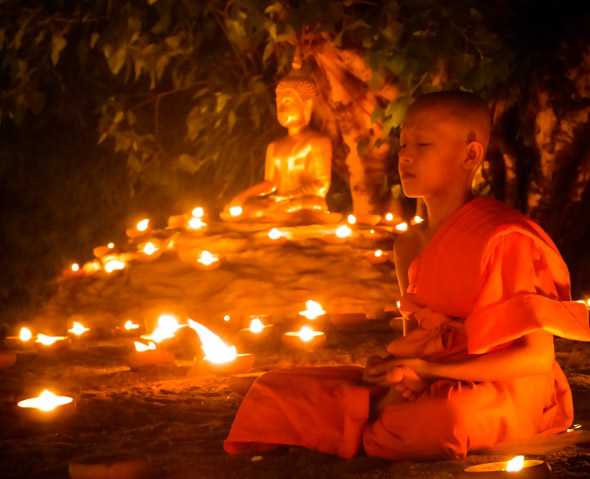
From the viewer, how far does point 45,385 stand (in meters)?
3.94

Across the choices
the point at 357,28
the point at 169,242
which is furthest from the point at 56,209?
the point at 357,28

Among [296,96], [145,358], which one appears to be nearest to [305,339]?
[145,358]

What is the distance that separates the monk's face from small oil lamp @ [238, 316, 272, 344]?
8.46ft

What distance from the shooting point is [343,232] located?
6828mm

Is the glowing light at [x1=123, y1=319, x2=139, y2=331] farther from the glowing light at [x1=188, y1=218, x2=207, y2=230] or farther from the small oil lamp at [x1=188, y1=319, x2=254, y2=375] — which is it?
the small oil lamp at [x1=188, y1=319, x2=254, y2=375]

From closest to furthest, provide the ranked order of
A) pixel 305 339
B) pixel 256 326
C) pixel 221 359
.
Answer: pixel 221 359 → pixel 305 339 → pixel 256 326

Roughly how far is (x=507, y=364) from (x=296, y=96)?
571 centimetres

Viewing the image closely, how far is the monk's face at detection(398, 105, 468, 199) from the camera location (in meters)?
2.56

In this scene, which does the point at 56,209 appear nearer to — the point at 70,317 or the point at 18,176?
the point at 18,176

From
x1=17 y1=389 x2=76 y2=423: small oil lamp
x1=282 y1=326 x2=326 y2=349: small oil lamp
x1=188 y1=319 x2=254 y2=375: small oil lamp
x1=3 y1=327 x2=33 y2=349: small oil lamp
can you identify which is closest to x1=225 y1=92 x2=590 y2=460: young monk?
x1=17 y1=389 x2=76 y2=423: small oil lamp

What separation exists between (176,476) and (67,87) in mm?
8040

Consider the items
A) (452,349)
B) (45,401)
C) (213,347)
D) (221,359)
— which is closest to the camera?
(452,349)

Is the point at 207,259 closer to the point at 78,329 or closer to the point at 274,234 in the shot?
the point at 274,234

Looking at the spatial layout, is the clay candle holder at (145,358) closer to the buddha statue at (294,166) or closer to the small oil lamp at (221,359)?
the small oil lamp at (221,359)
